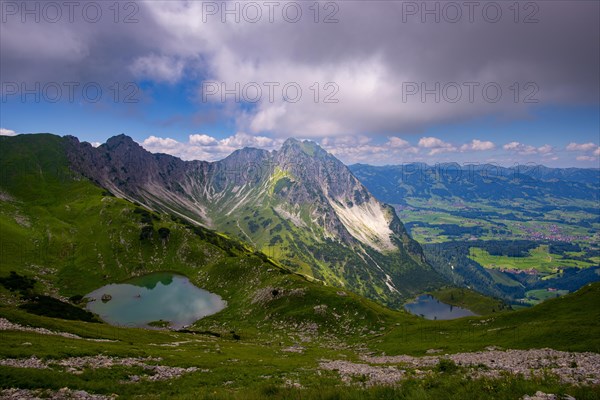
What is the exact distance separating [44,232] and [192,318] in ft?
401

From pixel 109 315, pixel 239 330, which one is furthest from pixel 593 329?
Answer: pixel 109 315

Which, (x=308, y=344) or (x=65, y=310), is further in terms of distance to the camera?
(x=308, y=344)

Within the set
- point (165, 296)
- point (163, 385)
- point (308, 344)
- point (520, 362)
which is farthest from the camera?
point (165, 296)

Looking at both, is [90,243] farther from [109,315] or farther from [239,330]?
[239,330]

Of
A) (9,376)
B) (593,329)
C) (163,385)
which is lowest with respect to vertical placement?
(593,329)

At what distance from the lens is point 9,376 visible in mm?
21328

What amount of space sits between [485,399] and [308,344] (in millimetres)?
67182

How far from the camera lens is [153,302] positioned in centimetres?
12419

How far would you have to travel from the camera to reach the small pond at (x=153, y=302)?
106 m

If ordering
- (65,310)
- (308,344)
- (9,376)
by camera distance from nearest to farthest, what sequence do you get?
1. (9,376)
2. (65,310)
3. (308,344)

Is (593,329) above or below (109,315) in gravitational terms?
above

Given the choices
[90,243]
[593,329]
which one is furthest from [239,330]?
[90,243]

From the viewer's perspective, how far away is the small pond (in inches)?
4190

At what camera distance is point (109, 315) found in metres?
108
